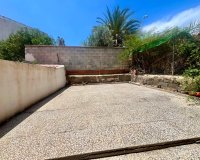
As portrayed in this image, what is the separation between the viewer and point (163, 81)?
6418 mm

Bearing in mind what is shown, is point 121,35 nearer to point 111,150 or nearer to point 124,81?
point 124,81

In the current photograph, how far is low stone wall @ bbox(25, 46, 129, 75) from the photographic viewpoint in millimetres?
10742

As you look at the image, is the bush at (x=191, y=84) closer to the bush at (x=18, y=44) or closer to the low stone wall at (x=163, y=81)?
the low stone wall at (x=163, y=81)

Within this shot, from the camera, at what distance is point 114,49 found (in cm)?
1161

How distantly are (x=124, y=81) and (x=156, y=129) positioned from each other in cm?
768

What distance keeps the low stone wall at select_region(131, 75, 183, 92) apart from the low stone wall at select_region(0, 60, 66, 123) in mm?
4481

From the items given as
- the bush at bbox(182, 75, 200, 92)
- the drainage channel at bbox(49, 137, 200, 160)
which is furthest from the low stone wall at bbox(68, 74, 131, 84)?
the drainage channel at bbox(49, 137, 200, 160)

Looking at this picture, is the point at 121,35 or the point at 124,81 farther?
the point at 121,35

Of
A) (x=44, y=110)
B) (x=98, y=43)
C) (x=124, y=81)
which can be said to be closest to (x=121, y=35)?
(x=98, y=43)

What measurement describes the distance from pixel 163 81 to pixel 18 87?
5.12 meters

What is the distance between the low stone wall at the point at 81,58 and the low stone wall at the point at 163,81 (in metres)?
2.81

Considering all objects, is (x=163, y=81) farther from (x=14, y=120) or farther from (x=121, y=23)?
(x=121, y=23)

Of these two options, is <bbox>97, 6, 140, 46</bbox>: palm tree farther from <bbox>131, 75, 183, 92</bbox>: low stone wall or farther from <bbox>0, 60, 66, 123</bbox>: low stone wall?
<bbox>0, 60, 66, 123</bbox>: low stone wall

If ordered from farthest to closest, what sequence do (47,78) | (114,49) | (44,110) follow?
(114,49) < (47,78) < (44,110)
